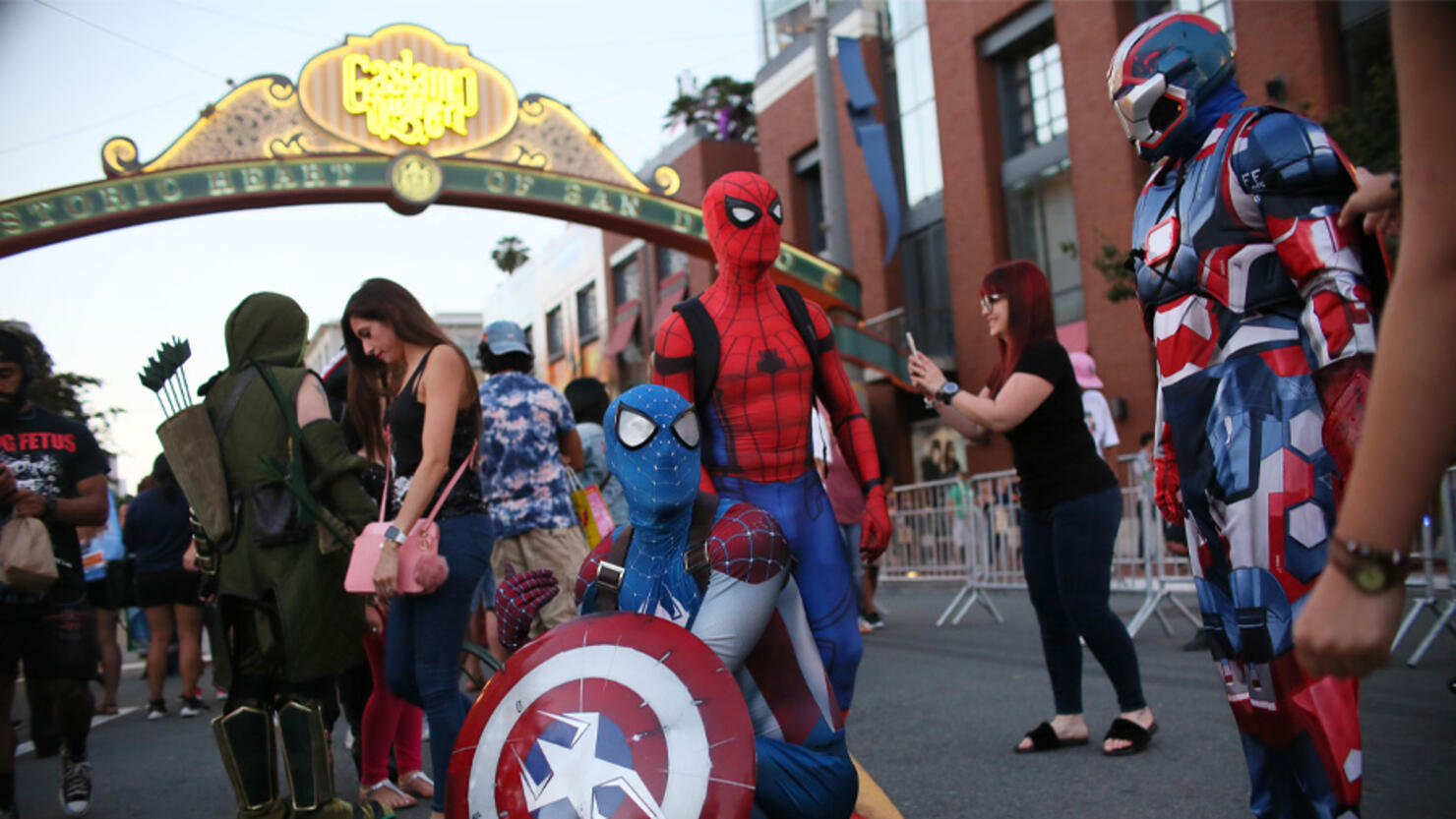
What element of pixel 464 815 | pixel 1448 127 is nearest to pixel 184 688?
pixel 464 815

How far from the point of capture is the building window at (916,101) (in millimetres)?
23812

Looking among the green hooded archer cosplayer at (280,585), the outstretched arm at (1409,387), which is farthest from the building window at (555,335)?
the outstretched arm at (1409,387)

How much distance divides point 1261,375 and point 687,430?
3.88ft

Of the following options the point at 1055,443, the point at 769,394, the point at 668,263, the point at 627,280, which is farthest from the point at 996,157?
the point at 769,394

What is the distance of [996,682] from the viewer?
6.34m

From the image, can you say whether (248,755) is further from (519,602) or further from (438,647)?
(519,602)

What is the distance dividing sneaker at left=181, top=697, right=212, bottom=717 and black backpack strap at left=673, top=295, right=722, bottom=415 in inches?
239

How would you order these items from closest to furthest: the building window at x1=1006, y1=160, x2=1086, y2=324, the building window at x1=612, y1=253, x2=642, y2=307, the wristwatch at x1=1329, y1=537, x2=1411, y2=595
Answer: the wristwatch at x1=1329, y1=537, x2=1411, y2=595
the building window at x1=1006, y1=160, x2=1086, y2=324
the building window at x1=612, y1=253, x2=642, y2=307

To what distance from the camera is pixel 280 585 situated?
3586 millimetres

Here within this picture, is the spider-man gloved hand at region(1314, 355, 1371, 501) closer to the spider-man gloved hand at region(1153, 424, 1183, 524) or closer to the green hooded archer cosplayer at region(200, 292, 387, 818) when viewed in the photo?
the spider-man gloved hand at region(1153, 424, 1183, 524)

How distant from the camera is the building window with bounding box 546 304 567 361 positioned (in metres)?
46.6

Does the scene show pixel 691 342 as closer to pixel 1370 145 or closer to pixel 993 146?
pixel 1370 145

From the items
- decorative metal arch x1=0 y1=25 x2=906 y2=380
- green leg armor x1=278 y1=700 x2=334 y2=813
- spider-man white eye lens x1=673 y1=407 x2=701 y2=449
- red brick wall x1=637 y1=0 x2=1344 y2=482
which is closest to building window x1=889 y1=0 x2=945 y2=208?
red brick wall x1=637 y1=0 x2=1344 y2=482

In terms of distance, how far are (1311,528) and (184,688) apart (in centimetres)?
761
